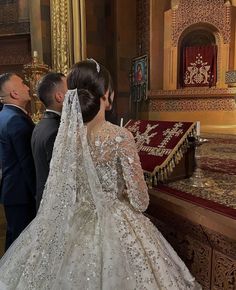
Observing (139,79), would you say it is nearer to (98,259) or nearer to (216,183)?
(216,183)

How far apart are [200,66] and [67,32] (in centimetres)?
313

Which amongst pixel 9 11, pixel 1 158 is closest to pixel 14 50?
pixel 9 11

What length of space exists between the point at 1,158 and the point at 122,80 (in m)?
5.13

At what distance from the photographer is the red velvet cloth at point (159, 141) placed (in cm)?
184

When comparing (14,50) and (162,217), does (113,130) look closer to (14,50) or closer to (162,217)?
(162,217)

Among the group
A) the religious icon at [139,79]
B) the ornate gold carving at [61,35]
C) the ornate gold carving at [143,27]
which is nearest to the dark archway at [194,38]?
the ornate gold carving at [143,27]

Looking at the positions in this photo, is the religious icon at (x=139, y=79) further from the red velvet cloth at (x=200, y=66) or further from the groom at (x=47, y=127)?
the groom at (x=47, y=127)

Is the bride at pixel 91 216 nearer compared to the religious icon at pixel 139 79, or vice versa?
the bride at pixel 91 216

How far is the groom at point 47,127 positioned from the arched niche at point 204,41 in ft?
18.2

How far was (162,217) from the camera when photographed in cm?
177

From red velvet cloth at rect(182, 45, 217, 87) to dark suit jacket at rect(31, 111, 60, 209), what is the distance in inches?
225

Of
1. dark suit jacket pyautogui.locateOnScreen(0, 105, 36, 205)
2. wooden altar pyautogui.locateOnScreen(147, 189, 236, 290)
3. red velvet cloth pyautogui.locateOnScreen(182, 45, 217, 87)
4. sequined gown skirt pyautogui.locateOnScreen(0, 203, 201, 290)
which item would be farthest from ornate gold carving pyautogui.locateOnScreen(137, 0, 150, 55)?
sequined gown skirt pyautogui.locateOnScreen(0, 203, 201, 290)

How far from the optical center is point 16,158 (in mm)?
1857

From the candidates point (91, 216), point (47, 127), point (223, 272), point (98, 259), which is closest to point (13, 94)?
point (47, 127)
